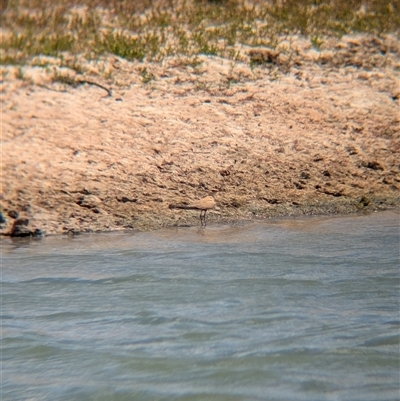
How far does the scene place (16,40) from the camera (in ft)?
26.5

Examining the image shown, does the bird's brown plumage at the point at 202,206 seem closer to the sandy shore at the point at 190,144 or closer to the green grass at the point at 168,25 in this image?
the sandy shore at the point at 190,144

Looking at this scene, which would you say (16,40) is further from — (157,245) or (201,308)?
(201,308)

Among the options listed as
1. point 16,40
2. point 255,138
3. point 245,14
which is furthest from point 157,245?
point 245,14

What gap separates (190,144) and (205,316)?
10.6ft

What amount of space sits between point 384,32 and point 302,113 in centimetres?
246

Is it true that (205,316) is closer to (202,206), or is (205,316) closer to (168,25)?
(202,206)

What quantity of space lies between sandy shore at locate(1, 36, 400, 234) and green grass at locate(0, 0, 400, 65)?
0.29 meters

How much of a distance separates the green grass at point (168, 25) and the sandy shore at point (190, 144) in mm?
289

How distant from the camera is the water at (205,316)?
10.9 ft

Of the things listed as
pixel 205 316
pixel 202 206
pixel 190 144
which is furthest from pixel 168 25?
pixel 205 316

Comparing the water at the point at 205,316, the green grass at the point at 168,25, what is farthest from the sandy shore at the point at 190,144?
the water at the point at 205,316

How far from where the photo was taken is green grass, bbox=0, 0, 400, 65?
26.8 feet

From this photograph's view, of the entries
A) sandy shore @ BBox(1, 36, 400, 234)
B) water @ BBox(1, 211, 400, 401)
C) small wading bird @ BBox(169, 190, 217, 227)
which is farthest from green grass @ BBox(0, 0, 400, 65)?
water @ BBox(1, 211, 400, 401)

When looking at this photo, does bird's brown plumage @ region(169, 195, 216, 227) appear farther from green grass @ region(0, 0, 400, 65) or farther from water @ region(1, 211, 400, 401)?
green grass @ region(0, 0, 400, 65)
